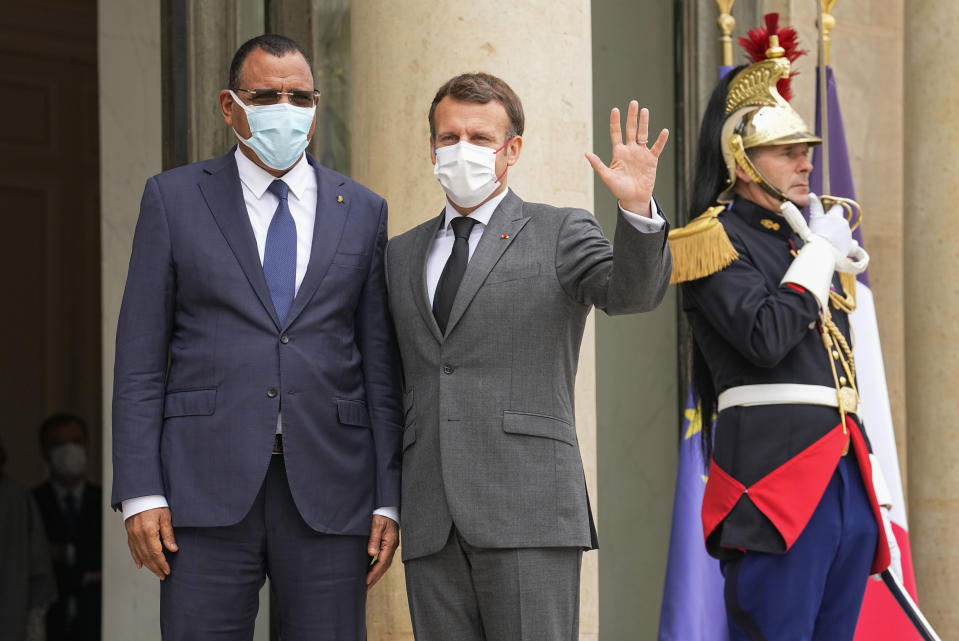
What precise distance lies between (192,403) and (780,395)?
60.6 inches

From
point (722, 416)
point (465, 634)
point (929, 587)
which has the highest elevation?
point (722, 416)

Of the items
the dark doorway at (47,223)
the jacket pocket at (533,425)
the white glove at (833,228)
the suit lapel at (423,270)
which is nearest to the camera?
the jacket pocket at (533,425)

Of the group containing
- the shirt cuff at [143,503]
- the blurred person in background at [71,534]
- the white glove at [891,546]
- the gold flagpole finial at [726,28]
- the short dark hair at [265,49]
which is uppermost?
the gold flagpole finial at [726,28]

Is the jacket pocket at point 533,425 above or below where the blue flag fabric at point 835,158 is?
below

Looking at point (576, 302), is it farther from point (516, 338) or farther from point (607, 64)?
point (607, 64)

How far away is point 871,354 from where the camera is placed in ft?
16.8

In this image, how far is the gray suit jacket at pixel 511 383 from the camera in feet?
10.1

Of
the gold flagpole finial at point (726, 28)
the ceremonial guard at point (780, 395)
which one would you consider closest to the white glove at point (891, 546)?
the ceremonial guard at point (780, 395)

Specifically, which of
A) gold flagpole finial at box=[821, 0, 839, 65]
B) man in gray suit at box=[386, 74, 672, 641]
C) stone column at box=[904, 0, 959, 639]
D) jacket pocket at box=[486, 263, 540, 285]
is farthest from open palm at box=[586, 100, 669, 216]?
stone column at box=[904, 0, 959, 639]

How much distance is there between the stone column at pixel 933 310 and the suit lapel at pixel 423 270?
10.5 feet

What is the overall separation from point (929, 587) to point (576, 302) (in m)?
3.28

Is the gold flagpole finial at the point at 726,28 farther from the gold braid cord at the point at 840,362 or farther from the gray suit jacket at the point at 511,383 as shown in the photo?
the gray suit jacket at the point at 511,383

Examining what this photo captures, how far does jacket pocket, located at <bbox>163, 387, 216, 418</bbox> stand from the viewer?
3.18 m

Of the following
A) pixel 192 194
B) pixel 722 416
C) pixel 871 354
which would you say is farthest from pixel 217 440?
pixel 871 354
